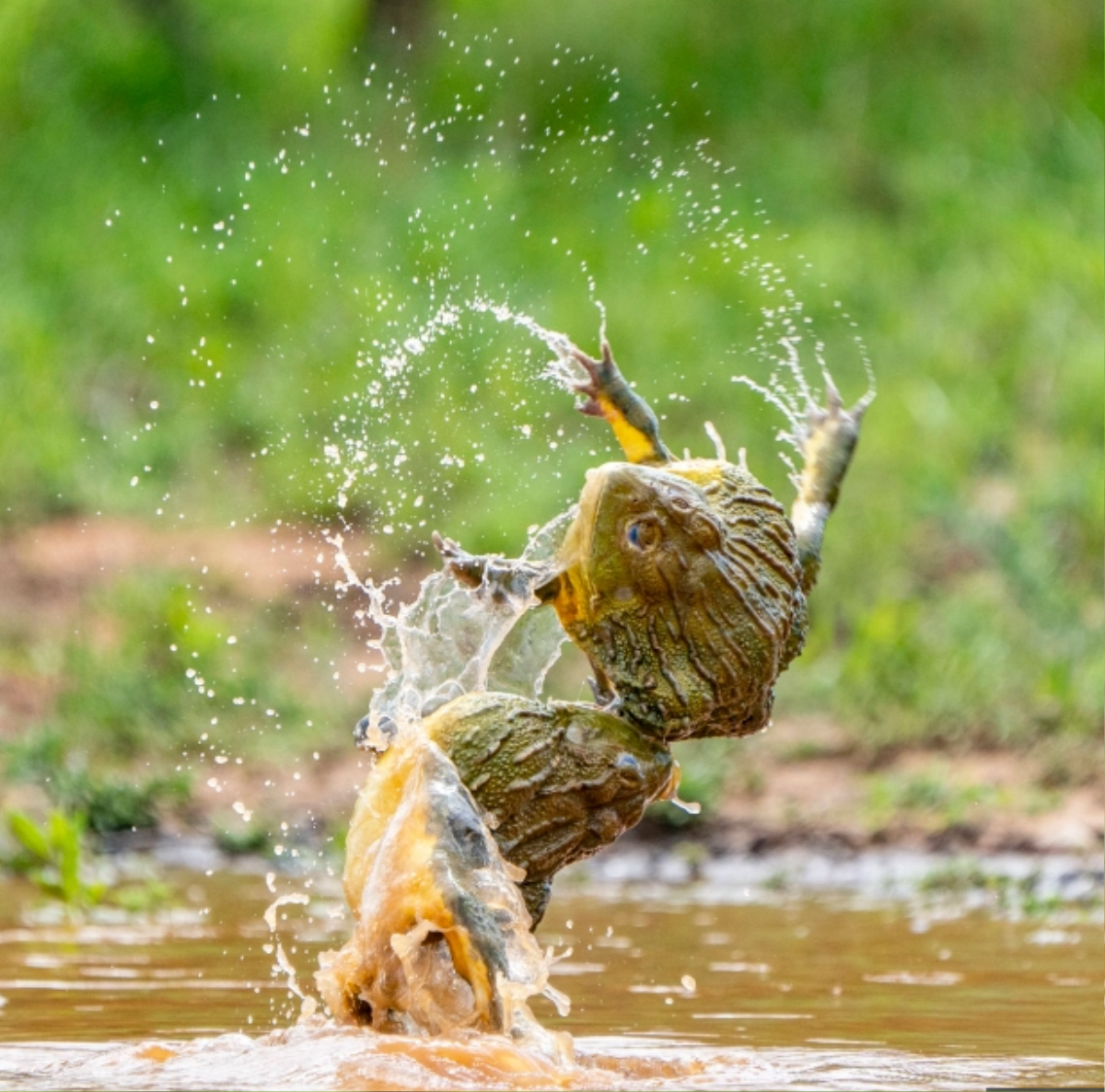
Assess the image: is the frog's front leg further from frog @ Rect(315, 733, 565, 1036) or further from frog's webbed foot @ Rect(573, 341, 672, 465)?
frog's webbed foot @ Rect(573, 341, 672, 465)

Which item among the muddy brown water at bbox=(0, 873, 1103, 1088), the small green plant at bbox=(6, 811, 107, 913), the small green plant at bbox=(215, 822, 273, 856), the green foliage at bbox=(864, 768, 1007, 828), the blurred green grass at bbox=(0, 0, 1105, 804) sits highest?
the blurred green grass at bbox=(0, 0, 1105, 804)

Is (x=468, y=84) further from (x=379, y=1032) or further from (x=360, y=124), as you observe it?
(x=379, y=1032)

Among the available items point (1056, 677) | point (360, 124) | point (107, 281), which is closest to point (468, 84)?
point (360, 124)

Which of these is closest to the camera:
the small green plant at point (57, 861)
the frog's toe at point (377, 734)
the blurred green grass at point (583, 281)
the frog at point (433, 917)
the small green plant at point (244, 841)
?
the frog at point (433, 917)

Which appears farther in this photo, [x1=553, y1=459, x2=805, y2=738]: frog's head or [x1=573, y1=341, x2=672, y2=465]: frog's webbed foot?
[x1=573, y1=341, x2=672, y2=465]: frog's webbed foot

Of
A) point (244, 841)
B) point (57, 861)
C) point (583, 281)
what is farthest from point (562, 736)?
point (583, 281)

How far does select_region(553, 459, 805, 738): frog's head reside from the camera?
14.0 feet

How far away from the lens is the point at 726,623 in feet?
14.1

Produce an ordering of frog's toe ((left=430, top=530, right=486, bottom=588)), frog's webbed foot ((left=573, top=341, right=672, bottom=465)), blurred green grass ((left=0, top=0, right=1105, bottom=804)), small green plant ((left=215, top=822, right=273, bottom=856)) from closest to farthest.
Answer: frog's toe ((left=430, top=530, right=486, bottom=588)) → frog's webbed foot ((left=573, top=341, right=672, bottom=465)) → small green plant ((left=215, top=822, right=273, bottom=856)) → blurred green grass ((left=0, top=0, right=1105, bottom=804))

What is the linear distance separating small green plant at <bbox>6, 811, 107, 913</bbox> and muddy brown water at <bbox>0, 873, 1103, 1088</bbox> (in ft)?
0.34

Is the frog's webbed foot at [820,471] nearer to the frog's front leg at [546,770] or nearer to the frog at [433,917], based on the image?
the frog's front leg at [546,770]

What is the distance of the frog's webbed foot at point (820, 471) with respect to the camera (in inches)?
181

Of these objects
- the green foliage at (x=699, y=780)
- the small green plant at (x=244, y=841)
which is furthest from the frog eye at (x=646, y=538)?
the small green plant at (x=244, y=841)

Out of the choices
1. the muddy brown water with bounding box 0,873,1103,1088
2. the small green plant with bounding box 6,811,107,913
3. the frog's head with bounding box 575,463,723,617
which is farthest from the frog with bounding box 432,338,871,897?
the small green plant with bounding box 6,811,107,913
